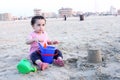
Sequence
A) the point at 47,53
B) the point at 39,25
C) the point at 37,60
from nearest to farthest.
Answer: the point at 37,60 → the point at 47,53 → the point at 39,25

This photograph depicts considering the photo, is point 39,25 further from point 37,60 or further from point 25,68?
point 25,68

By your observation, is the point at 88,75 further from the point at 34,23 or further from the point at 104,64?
the point at 34,23

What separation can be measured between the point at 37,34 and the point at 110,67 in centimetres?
127

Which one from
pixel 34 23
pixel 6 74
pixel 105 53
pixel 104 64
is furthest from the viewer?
pixel 105 53

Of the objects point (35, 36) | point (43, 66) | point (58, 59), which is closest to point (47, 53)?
point (58, 59)

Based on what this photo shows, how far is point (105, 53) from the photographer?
4910mm

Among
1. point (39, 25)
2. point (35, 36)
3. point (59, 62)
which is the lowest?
point (59, 62)

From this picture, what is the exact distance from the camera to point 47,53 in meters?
4.10

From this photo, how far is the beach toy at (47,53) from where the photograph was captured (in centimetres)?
407

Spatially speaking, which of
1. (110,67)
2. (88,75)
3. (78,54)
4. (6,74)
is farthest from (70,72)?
(78,54)

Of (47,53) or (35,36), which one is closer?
(47,53)

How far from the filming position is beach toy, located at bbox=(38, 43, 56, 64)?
13.4 feet

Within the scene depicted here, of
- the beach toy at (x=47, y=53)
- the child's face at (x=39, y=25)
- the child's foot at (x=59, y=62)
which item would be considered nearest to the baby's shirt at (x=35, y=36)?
the child's face at (x=39, y=25)

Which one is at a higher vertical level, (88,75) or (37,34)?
(37,34)
